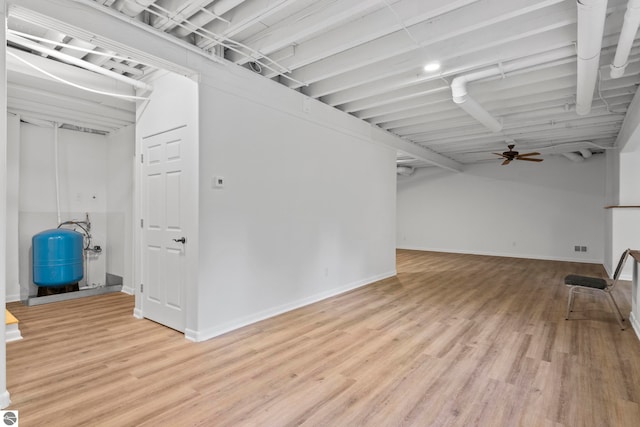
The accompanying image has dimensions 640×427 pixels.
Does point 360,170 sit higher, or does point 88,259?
point 360,170

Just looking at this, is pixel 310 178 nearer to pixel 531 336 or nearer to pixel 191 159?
pixel 191 159

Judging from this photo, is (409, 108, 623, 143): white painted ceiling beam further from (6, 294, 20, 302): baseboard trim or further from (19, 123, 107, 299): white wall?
(6, 294, 20, 302): baseboard trim

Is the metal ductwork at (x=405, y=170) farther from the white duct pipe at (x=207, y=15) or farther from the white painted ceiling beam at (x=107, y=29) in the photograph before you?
the white duct pipe at (x=207, y=15)

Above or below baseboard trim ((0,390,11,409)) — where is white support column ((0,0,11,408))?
above

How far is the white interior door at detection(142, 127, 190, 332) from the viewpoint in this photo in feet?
11.2

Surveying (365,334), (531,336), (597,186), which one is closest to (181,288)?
(365,334)

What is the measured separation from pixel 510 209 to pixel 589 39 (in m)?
7.96

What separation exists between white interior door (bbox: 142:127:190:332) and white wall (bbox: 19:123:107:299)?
88.7 inches

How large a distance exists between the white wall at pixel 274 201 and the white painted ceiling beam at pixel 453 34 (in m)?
0.89

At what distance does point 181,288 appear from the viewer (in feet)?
11.3

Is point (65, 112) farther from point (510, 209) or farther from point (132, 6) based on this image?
point (510, 209)

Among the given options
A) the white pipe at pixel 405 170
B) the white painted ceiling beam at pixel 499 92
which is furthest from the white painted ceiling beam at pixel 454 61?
the white pipe at pixel 405 170

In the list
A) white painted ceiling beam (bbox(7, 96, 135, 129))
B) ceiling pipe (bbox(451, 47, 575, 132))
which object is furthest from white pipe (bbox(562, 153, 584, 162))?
white painted ceiling beam (bbox(7, 96, 135, 129))

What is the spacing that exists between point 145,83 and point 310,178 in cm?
225
